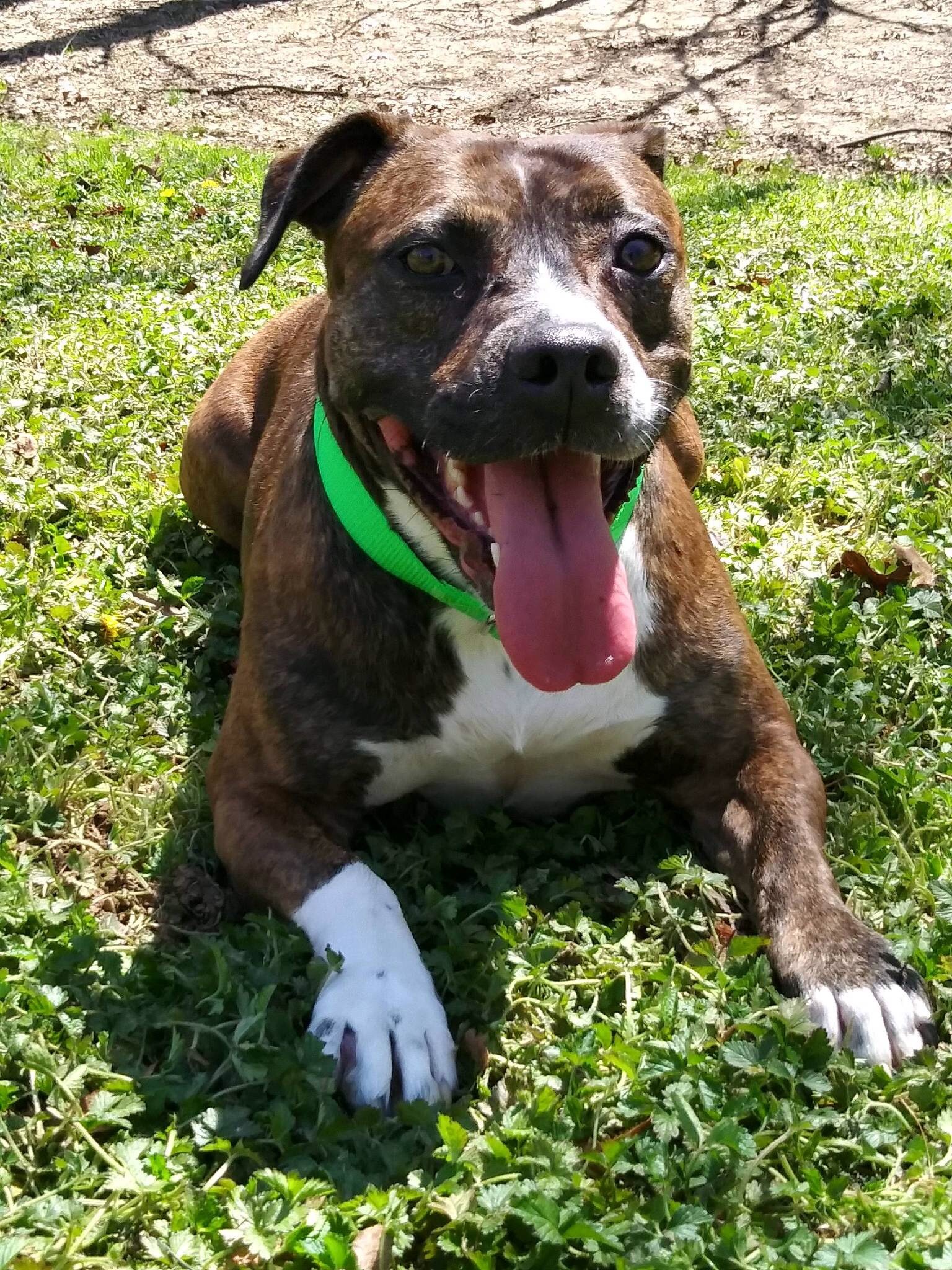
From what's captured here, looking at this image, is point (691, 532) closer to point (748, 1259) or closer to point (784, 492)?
point (784, 492)

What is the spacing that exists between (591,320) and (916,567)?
193cm

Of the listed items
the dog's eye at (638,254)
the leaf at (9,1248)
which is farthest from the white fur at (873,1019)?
the dog's eye at (638,254)

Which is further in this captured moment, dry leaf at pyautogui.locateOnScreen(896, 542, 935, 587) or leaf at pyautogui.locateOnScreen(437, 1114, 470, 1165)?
dry leaf at pyautogui.locateOnScreen(896, 542, 935, 587)

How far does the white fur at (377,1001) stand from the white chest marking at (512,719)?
1.42 ft

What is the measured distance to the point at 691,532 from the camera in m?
3.40

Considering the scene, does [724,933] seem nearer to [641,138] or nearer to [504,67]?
[641,138]

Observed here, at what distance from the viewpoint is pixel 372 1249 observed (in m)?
2.15

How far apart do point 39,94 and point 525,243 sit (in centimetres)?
942

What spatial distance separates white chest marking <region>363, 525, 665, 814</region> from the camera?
10.3ft

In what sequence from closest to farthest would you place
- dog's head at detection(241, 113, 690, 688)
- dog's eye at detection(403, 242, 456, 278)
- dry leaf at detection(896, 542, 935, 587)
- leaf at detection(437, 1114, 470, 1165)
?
leaf at detection(437, 1114, 470, 1165) < dog's head at detection(241, 113, 690, 688) < dog's eye at detection(403, 242, 456, 278) < dry leaf at detection(896, 542, 935, 587)

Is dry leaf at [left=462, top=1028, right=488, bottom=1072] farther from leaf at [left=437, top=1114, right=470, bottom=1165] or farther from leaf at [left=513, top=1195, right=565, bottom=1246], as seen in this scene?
leaf at [left=513, top=1195, right=565, bottom=1246]

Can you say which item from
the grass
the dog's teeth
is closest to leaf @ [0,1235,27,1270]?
the grass

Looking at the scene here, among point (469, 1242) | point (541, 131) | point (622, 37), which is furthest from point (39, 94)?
point (469, 1242)

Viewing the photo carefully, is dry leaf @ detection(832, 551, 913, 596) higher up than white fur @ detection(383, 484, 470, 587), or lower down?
lower down
